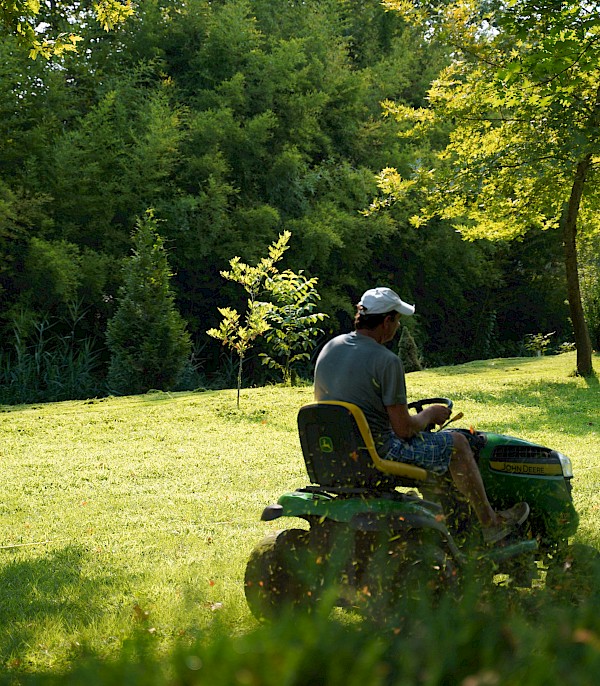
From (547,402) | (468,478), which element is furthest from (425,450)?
(547,402)

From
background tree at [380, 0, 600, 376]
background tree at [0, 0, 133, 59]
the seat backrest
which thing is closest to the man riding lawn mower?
the seat backrest

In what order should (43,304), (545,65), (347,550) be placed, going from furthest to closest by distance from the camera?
(43,304)
(545,65)
(347,550)

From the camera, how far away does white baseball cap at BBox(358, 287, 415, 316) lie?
4.66 m

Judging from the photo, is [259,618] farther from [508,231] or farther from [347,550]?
[508,231]

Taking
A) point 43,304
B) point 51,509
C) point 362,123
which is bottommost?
point 51,509

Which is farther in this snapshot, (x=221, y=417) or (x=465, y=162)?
(x=465, y=162)

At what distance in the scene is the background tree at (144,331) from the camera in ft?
56.3

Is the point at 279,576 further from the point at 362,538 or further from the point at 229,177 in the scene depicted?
the point at 229,177

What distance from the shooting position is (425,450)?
180 inches

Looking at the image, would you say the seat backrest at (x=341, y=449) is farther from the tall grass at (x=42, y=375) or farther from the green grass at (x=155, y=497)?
the tall grass at (x=42, y=375)

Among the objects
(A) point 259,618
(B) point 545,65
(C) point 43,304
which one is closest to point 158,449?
(B) point 545,65

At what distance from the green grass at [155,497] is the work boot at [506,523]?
125 cm

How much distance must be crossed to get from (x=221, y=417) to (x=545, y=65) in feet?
21.3

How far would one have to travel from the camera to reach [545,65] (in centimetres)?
928
